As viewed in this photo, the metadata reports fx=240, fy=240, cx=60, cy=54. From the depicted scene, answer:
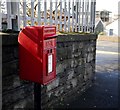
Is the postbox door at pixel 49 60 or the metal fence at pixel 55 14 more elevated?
the metal fence at pixel 55 14

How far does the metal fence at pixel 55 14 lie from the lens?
346 cm

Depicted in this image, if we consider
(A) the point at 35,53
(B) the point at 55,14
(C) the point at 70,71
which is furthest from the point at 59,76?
(A) the point at 35,53

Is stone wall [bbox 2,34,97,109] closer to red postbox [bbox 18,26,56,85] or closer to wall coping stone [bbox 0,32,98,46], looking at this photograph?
wall coping stone [bbox 0,32,98,46]

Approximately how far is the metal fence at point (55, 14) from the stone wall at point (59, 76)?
0.31 metres

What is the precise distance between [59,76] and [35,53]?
5.62 feet

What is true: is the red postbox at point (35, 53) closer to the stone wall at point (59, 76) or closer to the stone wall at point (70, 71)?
the stone wall at point (59, 76)

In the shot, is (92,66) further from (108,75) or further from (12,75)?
(12,75)

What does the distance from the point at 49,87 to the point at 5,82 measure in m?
1.34

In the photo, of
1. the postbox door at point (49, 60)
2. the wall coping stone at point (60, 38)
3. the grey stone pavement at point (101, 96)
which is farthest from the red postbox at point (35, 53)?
the grey stone pavement at point (101, 96)

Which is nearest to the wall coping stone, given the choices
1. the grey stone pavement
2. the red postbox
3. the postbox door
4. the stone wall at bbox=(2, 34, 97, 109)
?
the stone wall at bbox=(2, 34, 97, 109)

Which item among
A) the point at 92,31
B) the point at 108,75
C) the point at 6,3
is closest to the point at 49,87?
the point at 6,3

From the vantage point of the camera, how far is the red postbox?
292cm

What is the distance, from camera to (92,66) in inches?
255

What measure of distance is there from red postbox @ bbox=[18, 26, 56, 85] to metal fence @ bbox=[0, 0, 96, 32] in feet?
1.68
